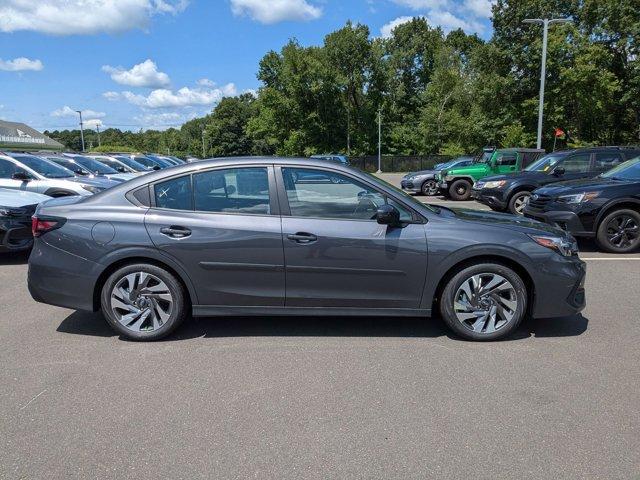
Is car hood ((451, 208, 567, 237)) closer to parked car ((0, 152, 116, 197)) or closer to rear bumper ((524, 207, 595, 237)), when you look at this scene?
rear bumper ((524, 207, 595, 237))

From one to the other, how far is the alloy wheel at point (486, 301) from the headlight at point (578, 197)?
483cm

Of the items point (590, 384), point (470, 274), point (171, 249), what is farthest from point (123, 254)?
point (590, 384)

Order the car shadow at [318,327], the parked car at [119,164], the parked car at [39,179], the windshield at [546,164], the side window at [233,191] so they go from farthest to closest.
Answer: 1. the parked car at [119,164]
2. the windshield at [546,164]
3. the parked car at [39,179]
4. the car shadow at [318,327]
5. the side window at [233,191]

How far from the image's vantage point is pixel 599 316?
197 inches

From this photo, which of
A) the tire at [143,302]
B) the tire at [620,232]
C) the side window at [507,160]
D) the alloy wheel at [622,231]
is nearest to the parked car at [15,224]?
the tire at [143,302]

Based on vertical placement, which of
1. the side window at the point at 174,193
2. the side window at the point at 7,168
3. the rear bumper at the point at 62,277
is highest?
the side window at the point at 7,168

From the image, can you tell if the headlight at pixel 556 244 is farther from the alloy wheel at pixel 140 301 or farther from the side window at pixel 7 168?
the side window at pixel 7 168

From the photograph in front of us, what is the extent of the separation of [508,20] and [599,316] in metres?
40.3

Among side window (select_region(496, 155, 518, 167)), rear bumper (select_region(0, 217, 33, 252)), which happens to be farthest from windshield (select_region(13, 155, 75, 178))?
side window (select_region(496, 155, 518, 167))

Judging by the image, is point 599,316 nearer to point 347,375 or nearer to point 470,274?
point 470,274

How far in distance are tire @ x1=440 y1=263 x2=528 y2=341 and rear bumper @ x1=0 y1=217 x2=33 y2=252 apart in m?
6.36

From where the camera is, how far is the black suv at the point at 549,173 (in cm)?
1197

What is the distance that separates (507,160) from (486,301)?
46.0 feet

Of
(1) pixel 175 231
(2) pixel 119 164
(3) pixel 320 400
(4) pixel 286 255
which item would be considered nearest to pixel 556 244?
(4) pixel 286 255
